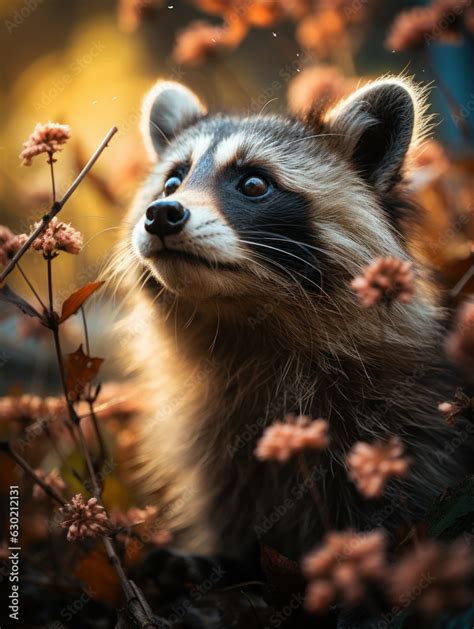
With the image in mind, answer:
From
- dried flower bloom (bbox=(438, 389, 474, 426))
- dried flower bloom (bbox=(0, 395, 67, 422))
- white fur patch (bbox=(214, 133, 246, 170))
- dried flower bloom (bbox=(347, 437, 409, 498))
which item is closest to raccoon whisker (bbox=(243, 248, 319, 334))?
white fur patch (bbox=(214, 133, 246, 170))

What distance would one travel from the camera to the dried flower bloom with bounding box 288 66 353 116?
2.89 meters

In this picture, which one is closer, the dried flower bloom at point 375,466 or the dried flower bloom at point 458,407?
the dried flower bloom at point 375,466

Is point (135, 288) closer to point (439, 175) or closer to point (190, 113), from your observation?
point (190, 113)

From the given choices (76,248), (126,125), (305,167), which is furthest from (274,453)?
(126,125)

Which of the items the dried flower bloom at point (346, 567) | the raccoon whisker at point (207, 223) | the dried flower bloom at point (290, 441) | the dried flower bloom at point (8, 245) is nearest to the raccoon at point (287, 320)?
the raccoon whisker at point (207, 223)

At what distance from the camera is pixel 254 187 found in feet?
7.36

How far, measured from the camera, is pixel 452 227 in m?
2.84

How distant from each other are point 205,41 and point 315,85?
1.56 feet

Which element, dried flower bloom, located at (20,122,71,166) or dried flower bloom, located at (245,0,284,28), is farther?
dried flower bloom, located at (245,0,284,28)

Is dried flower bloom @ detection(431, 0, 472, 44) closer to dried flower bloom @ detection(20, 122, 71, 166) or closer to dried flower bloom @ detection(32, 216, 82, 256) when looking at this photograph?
dried flower bloom @ detection(20, 122, 71, 166)

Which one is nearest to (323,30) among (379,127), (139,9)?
(139,9)

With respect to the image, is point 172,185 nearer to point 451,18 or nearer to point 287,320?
point 287,320

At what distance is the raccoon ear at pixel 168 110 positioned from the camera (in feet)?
9.18

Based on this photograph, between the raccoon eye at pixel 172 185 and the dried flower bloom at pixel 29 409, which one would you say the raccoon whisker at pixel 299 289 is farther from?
the dried flower bloom at pixel 29 409
